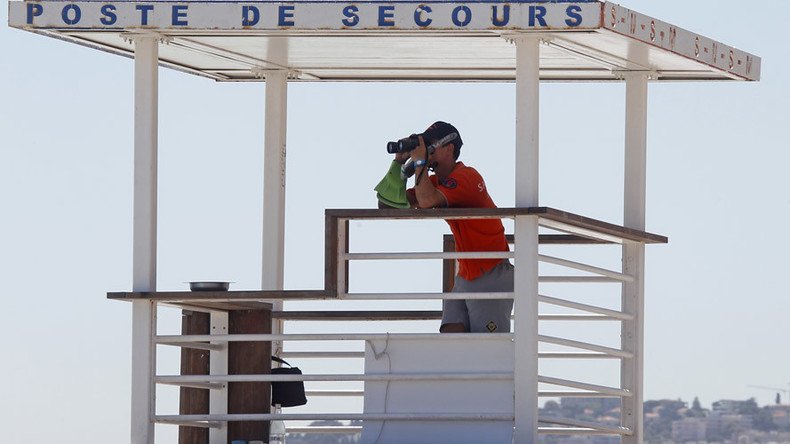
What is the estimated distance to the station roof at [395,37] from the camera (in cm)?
1270

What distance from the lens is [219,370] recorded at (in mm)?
13805

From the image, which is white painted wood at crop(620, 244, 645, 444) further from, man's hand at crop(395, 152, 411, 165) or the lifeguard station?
man's hand at crop(395, 152, 411, 165)

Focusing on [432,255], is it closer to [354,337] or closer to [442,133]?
[354,337]

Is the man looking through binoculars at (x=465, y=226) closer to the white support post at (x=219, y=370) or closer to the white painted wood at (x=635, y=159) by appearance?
the white painted wood at (x=635, y=159)

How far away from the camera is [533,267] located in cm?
1261

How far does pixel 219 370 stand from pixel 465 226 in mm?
1801

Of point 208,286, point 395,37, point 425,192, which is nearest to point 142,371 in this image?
point 208,286

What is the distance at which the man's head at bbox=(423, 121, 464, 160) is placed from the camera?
13.6 meters

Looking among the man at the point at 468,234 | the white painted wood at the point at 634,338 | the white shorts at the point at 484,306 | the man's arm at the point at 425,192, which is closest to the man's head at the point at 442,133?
the man at the point at 468,234

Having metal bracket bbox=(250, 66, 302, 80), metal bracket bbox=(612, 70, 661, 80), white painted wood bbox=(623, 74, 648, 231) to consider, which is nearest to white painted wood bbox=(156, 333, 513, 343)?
white painted wood bbox=(623, 74, 648, 231)

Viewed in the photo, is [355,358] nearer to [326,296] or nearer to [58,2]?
[326,296]

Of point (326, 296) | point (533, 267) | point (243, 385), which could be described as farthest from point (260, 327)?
point (533, 267)

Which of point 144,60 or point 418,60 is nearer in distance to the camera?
point 144,60

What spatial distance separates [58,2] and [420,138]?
7.68 ft
